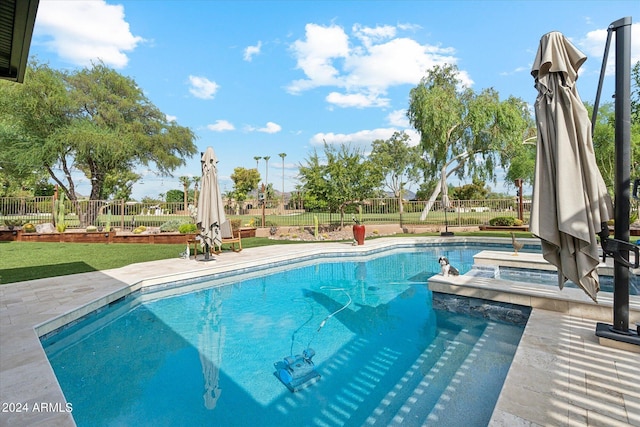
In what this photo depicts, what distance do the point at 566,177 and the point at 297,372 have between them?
2.96 metres

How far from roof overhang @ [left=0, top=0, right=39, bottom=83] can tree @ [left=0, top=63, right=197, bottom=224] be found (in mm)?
16588

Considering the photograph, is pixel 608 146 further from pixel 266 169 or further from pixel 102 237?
pixel 266 169

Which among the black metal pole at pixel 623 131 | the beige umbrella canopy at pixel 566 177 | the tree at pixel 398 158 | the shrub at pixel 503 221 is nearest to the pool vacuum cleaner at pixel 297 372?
the beige umbrella canopy at pixel 566 177

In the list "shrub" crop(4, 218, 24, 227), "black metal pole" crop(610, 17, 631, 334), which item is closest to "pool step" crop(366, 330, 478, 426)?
"black metal pole" crop(610, 17, 631, 334)

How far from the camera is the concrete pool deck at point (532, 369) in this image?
1943mm

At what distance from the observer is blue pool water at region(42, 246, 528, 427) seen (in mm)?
2469

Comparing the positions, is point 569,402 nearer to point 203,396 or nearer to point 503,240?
point 203,396

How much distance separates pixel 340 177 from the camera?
586 inches

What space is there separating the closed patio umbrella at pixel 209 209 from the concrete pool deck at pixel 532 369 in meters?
2.89

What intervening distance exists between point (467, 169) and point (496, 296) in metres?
19.4

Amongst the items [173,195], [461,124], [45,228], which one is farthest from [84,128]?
[173,195]

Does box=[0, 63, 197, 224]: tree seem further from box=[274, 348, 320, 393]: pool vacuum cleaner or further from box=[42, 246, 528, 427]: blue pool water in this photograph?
box=[274, 348, 320, 393]: pool vacuum cleaner

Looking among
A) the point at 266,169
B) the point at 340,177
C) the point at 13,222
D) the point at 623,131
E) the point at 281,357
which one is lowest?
the point at 281,357

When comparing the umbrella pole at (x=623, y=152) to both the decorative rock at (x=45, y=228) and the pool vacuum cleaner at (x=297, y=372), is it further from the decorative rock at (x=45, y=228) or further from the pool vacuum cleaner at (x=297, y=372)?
the decorative rock at (x=45, y=228)
